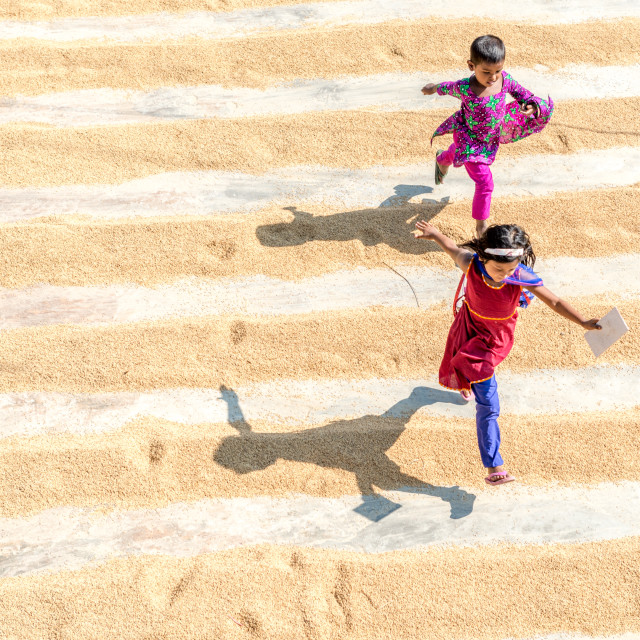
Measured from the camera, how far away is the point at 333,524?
3.25m

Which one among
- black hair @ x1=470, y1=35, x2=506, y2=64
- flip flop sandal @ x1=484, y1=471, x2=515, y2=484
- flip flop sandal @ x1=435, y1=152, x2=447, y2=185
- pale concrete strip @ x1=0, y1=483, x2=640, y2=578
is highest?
black hair @ x1=470, y1=35, x2=506, y2=64

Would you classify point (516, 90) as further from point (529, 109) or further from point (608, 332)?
point (608, 332)

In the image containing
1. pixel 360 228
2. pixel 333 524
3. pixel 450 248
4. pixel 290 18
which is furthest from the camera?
pixel 290 18

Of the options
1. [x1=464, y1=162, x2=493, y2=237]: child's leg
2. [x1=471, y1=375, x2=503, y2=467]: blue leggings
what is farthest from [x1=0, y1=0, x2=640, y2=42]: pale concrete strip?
[x1=471, y1=375, x2=503, y2=467]: blue leggings

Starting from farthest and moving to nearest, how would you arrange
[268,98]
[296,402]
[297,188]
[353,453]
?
[268,98] < [297,188] < [296,402] < [353,453]

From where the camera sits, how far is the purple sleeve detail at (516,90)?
3627 millimetres

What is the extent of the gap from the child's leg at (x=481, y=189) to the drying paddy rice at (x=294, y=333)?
0.80ft

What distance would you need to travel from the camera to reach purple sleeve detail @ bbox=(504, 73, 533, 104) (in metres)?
3.63

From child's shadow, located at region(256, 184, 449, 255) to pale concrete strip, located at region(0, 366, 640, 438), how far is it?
869mm

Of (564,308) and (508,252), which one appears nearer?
(508,252)

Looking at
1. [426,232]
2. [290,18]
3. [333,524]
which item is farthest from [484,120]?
[333,524]

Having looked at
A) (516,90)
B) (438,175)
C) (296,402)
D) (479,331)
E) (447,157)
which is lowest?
(296,402)

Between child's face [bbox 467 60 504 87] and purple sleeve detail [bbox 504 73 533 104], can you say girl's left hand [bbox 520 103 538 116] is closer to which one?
purple sleeve detail [bbox 504 73 533 104]

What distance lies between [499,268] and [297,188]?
174 centimetres
